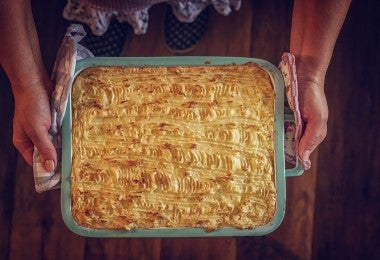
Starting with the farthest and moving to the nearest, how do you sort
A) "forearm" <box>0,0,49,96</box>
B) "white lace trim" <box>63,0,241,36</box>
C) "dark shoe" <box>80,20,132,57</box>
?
"dark shoe" <box>80,20,132,57</box> → "white lace trim" <box>63,0,241,36</box> → "forearm" <box>0,0,49,96</box>

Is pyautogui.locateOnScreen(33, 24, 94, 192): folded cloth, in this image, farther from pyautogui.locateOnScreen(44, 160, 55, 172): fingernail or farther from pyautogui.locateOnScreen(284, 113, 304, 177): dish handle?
pyautogui.locateOnScreen(284, 113, 304, 177): dish handle

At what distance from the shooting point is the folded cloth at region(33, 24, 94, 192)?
2.89 ft

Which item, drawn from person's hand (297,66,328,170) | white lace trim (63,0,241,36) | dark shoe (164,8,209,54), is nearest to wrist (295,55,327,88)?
person's hand (297,66,328,170)

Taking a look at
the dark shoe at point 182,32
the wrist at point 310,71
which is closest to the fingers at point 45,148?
the wrist at point 310,71

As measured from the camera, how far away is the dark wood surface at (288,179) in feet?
4.48

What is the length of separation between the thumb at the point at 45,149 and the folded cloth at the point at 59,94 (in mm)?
16

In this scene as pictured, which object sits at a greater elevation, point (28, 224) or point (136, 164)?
point (136, 164)

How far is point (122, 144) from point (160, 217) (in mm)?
152

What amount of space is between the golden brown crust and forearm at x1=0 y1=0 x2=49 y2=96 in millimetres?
76

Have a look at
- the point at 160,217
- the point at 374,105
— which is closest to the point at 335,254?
the point at 374,105

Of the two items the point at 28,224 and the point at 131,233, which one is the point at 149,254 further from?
the point at 131,233

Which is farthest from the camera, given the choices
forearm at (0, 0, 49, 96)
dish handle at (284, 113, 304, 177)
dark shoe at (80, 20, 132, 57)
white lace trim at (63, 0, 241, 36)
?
dark shoe at (80, 20, 132, 57)

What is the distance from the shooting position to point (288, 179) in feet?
4.55

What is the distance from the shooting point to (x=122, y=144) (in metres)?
0.90
